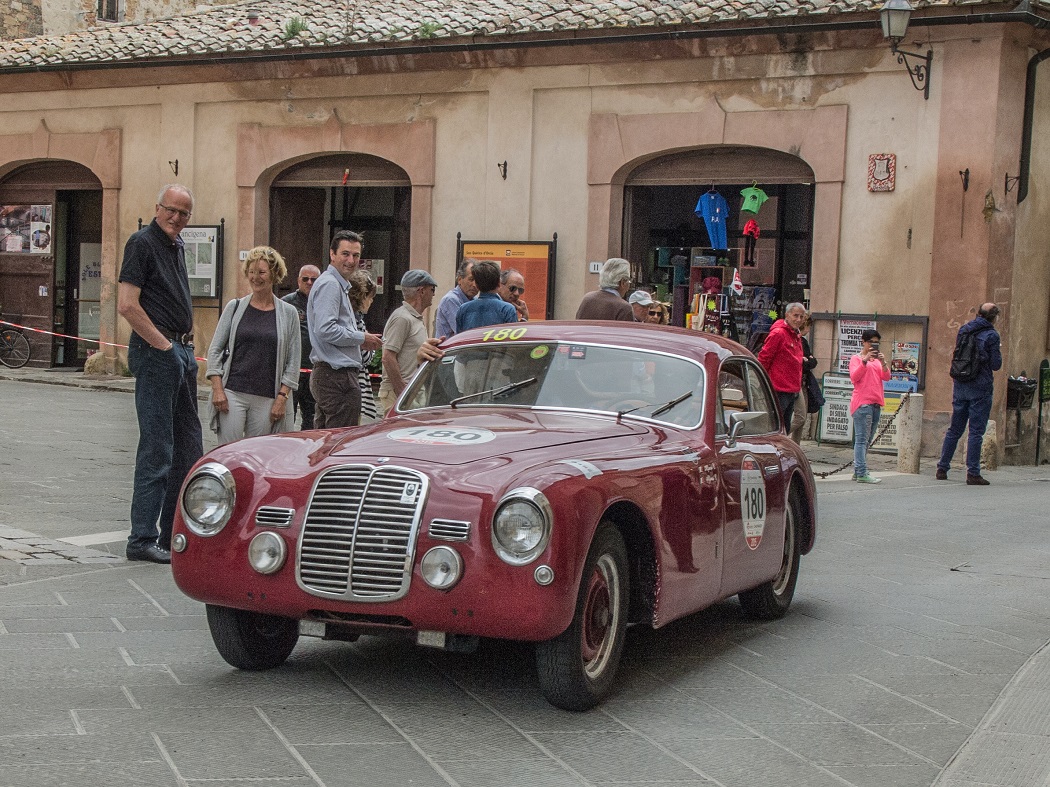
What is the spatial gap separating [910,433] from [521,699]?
11.2 meters

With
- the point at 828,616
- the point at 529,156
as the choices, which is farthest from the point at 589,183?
the point at 828,616

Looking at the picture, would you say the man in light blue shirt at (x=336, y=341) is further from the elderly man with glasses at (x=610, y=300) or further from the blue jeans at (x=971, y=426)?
the blue jeans at (x=971, y=426)

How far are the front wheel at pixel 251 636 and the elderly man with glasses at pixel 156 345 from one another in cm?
221

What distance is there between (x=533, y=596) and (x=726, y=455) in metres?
1.81

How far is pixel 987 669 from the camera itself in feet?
19.7

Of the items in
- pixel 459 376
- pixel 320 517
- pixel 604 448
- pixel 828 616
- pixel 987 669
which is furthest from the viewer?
pixel 828 616

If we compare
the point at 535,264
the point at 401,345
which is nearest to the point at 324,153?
the point at 535,264

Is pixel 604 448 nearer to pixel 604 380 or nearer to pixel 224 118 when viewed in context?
pixel 604 380

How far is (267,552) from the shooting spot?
4.97 metres

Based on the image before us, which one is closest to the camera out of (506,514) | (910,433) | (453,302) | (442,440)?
(506,514)

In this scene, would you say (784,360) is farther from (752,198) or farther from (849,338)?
(752,198)

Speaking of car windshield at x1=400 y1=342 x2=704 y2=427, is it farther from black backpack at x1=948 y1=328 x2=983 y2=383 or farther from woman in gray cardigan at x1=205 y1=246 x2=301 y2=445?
black backpack at x1=948 y1=328 x2=983 y2=383

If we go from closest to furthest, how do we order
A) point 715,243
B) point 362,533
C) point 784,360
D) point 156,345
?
point 362,533 → point 156,345 → point 784,360 → point 715,243

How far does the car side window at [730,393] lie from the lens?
634cm
